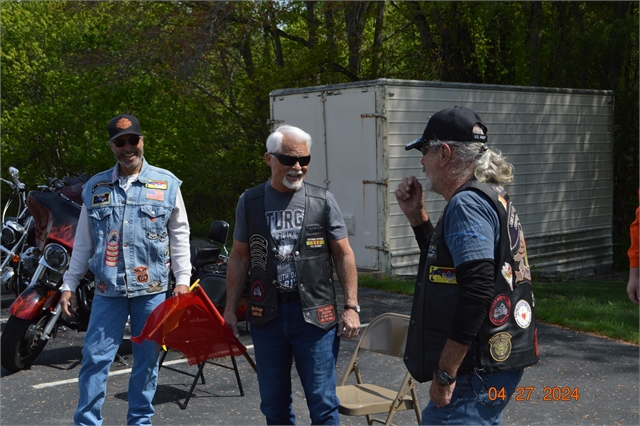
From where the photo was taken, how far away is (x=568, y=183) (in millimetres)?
14664

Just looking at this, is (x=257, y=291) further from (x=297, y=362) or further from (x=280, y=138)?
(x=280, y=138)

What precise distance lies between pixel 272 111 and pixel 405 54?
815cm

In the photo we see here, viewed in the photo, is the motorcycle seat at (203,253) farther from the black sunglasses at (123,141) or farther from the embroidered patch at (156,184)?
the black sunglasses at (123,141)

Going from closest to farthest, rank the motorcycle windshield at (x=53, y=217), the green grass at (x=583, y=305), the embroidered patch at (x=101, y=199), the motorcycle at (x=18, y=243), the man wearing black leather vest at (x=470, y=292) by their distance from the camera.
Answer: the man wearing black leather vest at (x=470, y=292) < the embroidered patch at (x=101, y=199) < the motorcycle windshield at (x=53, y=217) < the green grass at (x=583, y=305) < the motorcycle at (x=18, y=243)

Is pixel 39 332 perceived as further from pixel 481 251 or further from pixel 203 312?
pixel 481 251

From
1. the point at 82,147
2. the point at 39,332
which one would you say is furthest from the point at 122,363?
the point at 82,147

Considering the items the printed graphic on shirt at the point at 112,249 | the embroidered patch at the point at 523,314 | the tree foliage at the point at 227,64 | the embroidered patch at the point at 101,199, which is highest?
the tree foliage at the point at 227,64

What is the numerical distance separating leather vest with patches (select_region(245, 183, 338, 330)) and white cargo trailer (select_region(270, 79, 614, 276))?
24.1ft

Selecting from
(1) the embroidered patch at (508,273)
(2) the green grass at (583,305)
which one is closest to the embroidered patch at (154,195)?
(1) the embroidered patch at (508,273)

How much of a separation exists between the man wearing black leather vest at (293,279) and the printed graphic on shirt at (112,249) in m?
0.84

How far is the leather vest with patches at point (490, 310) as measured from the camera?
283 cm

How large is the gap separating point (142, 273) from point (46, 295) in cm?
239
